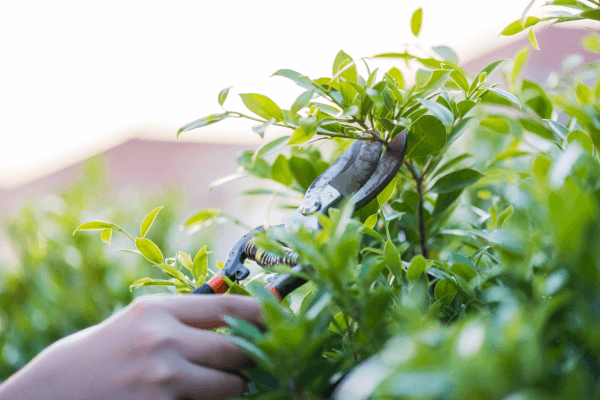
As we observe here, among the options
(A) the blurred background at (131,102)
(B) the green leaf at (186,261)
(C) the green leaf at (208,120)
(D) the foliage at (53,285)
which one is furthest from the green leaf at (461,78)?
A: (D) the foliage at (53,285)

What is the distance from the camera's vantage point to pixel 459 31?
2.14 m

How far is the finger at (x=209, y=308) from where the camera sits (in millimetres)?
318

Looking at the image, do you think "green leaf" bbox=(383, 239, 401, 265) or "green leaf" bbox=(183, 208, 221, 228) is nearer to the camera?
"green leaf" bbox=(383, 239, 401, 265)

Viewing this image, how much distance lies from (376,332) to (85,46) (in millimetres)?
2212

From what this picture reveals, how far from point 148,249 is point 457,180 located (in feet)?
1.06

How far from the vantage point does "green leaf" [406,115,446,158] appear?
0.36 meters

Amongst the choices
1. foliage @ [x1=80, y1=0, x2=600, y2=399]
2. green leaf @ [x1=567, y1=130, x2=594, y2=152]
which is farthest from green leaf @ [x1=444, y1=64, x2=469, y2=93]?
green leaf @ [x1=567, y1=130, x2=594, y2=152]

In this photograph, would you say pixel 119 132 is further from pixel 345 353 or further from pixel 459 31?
→ pixel 345 353

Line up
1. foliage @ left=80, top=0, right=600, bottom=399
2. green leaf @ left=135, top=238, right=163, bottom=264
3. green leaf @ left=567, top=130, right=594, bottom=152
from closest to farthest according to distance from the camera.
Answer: foliage @ left=80, top=0, right=600, bottom=399, green leaf @ left=567, top=130, right=594, bottom=152, green leaf @ left=135, top=238, right=163, bottom=264

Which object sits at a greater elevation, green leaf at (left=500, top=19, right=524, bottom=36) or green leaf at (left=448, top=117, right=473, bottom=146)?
green leaf at (left=500, top=19, right=524, bottom=36)

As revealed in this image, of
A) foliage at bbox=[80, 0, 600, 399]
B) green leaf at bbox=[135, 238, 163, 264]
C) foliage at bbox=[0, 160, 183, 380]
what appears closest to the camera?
foliage at bbox=[80, 0, 600, 399]

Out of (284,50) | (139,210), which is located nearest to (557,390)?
(139,210)

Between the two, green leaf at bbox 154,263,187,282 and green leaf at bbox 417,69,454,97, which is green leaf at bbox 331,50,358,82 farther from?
green leaf at bbox 154,263,187,282

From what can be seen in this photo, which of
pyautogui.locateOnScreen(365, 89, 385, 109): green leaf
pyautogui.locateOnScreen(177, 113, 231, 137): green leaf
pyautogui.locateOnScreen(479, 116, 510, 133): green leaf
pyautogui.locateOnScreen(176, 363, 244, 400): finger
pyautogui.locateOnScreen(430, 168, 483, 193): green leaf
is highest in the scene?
pyautogui.locateOnScreen(365, 89, 385, 109): green leaf
